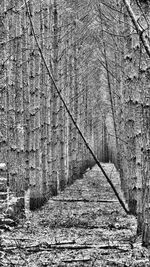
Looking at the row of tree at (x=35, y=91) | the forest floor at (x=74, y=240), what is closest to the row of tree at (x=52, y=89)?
the row of tree at (x=35, y=91)

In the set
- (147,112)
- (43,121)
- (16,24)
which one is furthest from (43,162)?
(147,112)

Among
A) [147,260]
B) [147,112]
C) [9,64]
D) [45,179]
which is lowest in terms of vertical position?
[147,260]

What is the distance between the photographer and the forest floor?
5.98 m

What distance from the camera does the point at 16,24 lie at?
11.1m

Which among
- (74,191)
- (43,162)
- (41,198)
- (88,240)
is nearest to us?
(88,240)

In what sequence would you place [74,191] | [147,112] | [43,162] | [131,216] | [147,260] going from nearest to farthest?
[147,260], [147,112], [131,216], [43,162], [74,191]

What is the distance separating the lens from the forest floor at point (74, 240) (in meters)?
5.98

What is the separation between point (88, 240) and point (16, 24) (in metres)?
5.79

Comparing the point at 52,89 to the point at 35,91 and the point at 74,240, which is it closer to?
the point at 35,91

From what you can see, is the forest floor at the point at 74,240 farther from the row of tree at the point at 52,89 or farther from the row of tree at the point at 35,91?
the row of tree at the point at 35,91

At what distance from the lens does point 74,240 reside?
745 centimetres

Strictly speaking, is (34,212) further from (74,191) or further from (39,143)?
(74,191)

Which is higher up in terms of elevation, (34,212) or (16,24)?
Result: (16,24)

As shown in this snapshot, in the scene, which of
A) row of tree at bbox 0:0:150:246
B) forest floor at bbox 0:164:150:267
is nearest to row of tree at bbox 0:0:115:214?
row of tree at bbox 0:0:150:246
